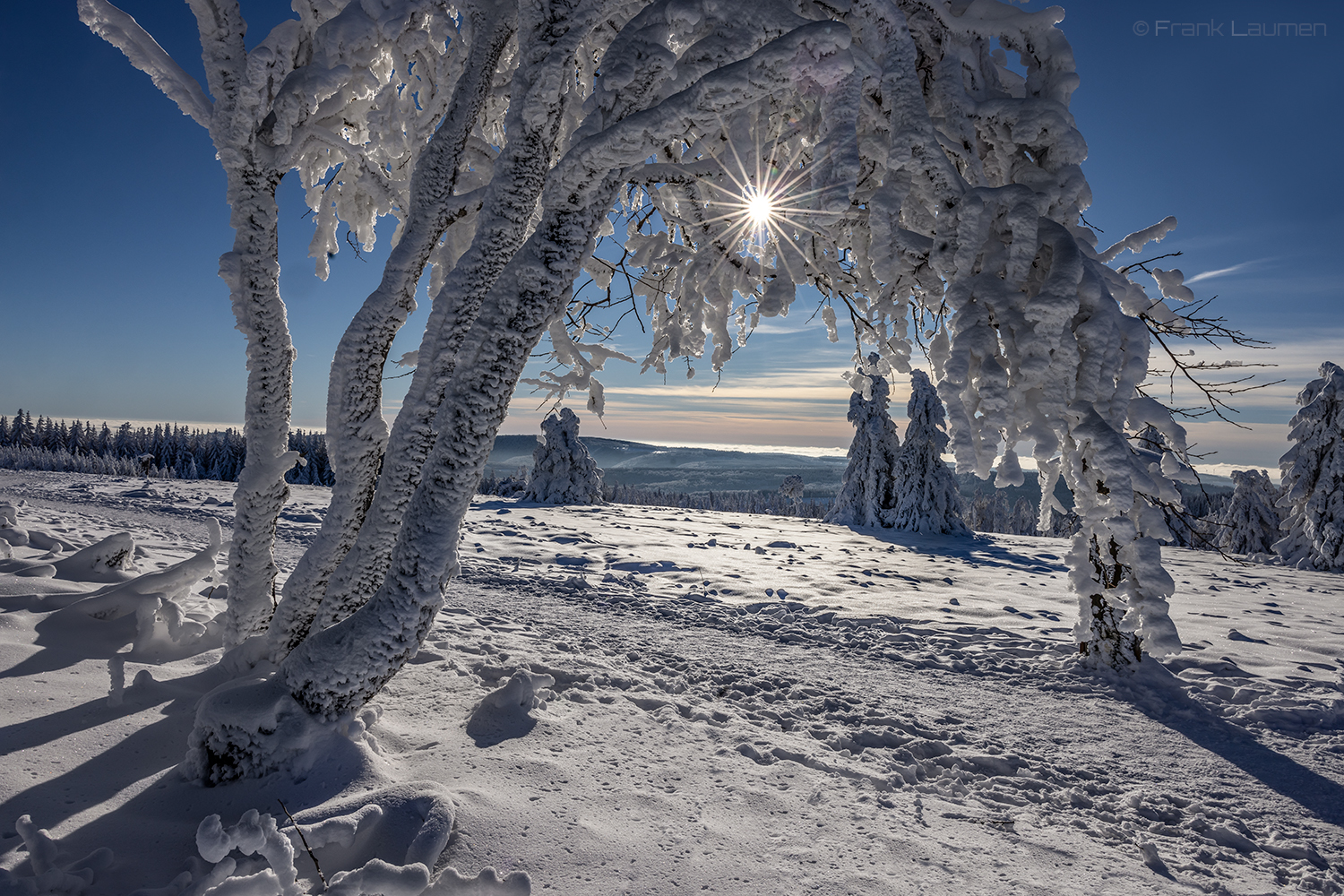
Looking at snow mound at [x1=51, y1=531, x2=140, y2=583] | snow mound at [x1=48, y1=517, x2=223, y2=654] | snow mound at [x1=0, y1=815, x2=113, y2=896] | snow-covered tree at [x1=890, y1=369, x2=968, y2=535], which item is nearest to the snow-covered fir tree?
snow mound at [x1=0, y1=815, x2=113, y2=896]

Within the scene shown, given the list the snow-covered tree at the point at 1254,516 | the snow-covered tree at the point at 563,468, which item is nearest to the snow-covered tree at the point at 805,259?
the snow-covered tree at the point at 563,468

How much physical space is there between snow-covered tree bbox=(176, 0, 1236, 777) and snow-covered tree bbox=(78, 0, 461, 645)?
64 centimetres

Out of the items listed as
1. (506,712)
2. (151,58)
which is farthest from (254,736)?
(151,58)

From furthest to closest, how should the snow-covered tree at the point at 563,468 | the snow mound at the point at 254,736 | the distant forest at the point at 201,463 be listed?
the distant forest at the point at 201,463, the snow-covered tree at the point at 563,468, the snow mound at the point at 254,736

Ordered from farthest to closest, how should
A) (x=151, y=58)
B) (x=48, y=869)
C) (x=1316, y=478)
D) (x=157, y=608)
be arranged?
1. (x=1316, y=478)
2. (x=157, y=608)
3. (x=151, y=58)
4. (x=48, y=869)

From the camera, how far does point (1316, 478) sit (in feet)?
47.3

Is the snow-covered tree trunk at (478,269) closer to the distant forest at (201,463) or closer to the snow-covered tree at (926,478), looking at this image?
the snow-covered tree at (926,478)

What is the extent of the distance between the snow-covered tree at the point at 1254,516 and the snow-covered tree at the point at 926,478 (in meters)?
8.89

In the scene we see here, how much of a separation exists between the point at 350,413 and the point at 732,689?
11.2 feet

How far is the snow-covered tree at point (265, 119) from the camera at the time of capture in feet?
10.3

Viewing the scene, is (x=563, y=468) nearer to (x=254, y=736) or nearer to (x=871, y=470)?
(x=871, y=470)

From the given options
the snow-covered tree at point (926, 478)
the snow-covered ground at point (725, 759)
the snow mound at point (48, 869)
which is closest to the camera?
the snow mound at point (48, 869)

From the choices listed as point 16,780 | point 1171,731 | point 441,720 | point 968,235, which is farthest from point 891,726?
point 16,780

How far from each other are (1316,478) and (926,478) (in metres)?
9.21
